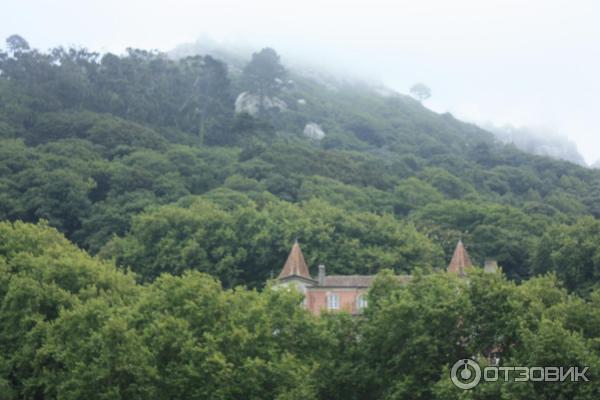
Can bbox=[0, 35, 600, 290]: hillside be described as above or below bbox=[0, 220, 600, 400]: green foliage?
above

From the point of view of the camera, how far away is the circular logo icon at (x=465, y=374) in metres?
41.8

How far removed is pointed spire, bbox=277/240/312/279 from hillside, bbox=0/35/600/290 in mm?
5050

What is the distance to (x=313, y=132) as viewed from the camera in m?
141

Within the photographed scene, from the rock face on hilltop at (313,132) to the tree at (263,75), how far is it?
22.7ft

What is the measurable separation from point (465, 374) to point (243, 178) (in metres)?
62.0

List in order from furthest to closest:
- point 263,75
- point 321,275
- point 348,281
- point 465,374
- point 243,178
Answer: point 263,75, point 243,178, point 321,275, point 348,281, point 465,374

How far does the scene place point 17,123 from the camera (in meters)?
111

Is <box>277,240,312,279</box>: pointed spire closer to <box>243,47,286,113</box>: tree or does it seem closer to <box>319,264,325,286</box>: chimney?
<box>319,264,325,286</box>: chimney

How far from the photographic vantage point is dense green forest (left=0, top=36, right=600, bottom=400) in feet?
148

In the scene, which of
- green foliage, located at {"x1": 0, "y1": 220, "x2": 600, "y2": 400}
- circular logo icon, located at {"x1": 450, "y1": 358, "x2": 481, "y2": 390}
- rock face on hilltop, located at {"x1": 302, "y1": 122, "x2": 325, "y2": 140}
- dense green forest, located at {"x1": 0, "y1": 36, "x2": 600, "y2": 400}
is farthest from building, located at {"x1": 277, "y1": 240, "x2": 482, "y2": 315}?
rock face on hilltop, located at {"x1": 302, "y1": 122, "x2": 325, "y2": 140}

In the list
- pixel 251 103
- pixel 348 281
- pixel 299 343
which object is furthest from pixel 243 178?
pixel 299 343

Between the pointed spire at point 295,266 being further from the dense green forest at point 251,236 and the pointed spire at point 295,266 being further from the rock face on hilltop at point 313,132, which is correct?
the rock face on hilltop at point 313,132

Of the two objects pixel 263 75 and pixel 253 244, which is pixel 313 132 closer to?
pixel 263 75

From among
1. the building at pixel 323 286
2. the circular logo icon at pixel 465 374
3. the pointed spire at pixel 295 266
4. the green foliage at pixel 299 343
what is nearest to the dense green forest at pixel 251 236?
the green foliage at pixel 299 343
